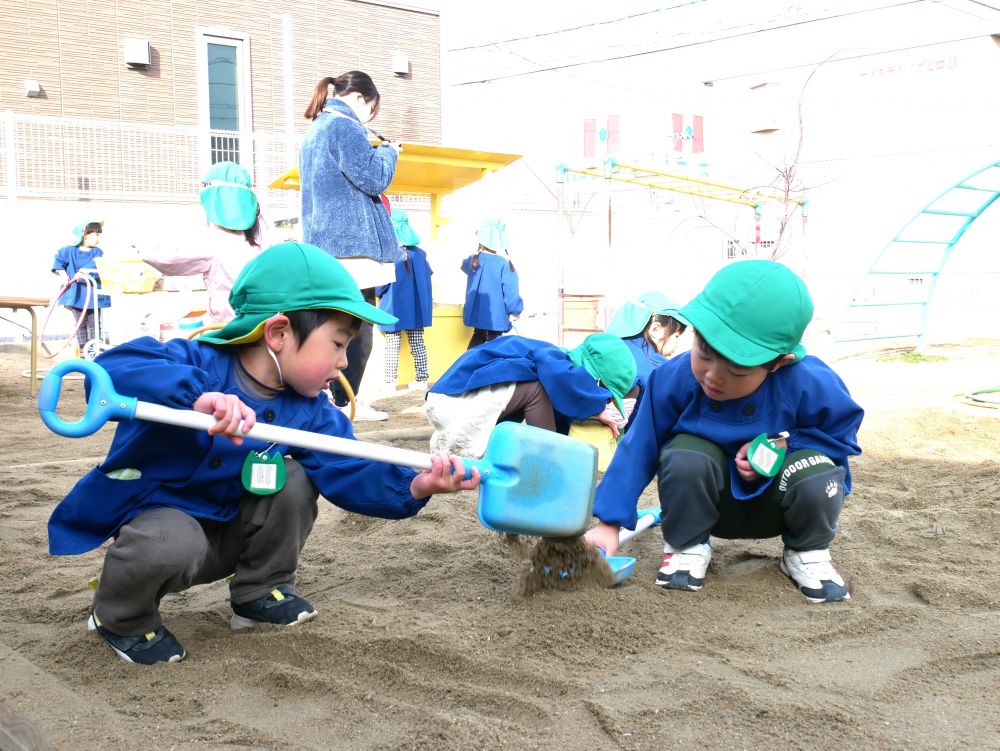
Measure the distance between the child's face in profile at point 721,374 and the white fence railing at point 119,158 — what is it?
30.6 feet

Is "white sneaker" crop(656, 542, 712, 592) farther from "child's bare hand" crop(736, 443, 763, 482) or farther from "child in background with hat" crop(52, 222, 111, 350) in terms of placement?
"child in background with hat" crop(52, 222, 111, 350)

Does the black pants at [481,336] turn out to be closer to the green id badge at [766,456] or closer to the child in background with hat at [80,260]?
the child in background with hat at [80,260]

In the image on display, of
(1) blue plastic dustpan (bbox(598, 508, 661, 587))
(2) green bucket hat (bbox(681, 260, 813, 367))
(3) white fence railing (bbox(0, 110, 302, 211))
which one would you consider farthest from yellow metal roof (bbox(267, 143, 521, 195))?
(2) green bucket hat (bbox(681, 260, 813, 367))

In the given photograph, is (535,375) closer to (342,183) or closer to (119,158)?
(342,183)

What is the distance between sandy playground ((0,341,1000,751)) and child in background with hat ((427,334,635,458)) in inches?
16.5

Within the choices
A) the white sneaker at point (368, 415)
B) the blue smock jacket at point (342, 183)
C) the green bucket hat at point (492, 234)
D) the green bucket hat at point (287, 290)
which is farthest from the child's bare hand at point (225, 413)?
the green bucket hat at point (492, 234)

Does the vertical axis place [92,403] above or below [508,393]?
above

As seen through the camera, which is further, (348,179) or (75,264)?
(75,264)

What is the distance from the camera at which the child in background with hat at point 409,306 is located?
20.2ft

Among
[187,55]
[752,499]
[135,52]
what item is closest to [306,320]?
[752,499]

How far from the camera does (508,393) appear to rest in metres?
3.07

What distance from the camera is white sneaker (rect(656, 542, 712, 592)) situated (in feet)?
7.11

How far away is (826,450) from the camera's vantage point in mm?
2189

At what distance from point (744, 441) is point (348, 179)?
2.38m
